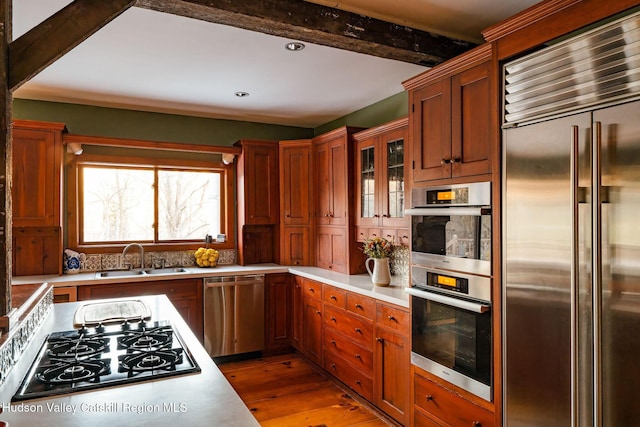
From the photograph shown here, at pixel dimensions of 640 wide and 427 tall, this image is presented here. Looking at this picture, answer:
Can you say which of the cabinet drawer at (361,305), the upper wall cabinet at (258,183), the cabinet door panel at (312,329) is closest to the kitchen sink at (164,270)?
the upper wall cabinet at (258,183)

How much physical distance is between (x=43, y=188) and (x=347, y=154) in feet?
9.15

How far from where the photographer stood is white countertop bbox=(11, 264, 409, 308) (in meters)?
3.10

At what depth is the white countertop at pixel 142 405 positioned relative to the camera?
1.11 metres

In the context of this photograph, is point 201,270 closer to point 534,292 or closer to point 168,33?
point 168,33

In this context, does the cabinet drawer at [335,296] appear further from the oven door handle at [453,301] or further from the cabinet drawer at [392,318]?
the oven door handle at [453,301]

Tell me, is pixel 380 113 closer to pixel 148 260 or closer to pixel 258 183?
pixel 258 183

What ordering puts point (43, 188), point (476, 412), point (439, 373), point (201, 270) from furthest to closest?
point (201, 270)
point (43, 188)
point (439, 373)
point (476, 412)

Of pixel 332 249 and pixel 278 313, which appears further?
pixel 278 313

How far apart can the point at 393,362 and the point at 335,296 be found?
2.82ft

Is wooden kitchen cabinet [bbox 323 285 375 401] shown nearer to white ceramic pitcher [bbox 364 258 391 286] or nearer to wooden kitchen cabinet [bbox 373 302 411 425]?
wooden kitchen cabinet [bbox 373 302 411 425]

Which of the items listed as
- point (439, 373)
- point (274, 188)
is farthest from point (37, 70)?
point (274, 188)

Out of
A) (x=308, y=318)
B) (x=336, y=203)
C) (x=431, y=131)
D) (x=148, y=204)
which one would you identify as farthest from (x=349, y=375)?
(x=148, y=204)

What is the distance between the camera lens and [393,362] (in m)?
2.91

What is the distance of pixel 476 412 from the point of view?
216cm
